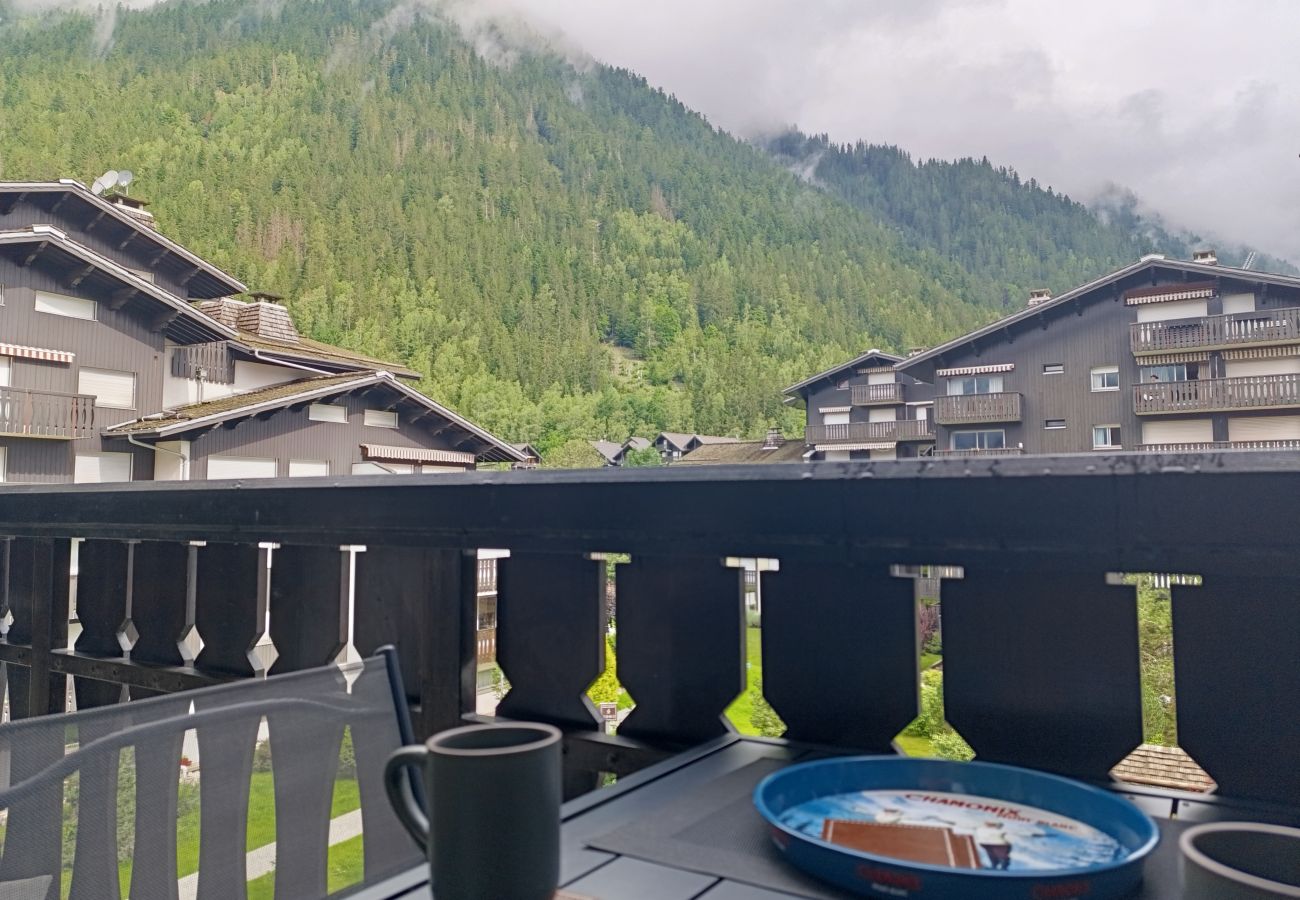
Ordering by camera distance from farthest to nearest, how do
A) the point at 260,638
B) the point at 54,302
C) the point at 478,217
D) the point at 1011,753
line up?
the point at 478,217
the point at 54,302
the point at 260,638
the point at 1011,753

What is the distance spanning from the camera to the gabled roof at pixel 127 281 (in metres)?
10.7

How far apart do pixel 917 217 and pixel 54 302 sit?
138ft

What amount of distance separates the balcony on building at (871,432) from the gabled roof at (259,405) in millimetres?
12251

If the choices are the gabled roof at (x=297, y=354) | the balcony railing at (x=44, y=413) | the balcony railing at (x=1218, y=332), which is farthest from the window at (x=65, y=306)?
the balcony railing at (x=1218, y=332)

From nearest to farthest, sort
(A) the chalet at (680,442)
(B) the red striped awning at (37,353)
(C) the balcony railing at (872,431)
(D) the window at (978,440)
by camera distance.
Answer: (B) the red striped awning at (37,353), (D) the window at (978,440), (C) the balcony railing at (872,431), (A) the chalet at (680,442)

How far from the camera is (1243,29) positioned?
48062 mm

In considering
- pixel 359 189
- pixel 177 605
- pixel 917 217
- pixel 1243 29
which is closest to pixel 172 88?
pixel 359 189

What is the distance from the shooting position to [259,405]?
12391 millimetres

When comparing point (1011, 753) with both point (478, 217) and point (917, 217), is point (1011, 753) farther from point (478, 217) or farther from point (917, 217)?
point (478, 217)

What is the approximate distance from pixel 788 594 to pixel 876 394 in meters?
24.6

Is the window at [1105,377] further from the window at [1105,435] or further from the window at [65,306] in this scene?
the window at [65,306]

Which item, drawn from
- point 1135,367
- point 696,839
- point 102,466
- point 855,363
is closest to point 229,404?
point 102,466

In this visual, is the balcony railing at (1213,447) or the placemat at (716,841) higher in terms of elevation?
the balcony railing at (1213,447)

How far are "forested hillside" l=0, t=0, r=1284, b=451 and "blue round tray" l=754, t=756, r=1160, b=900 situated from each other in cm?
3261
